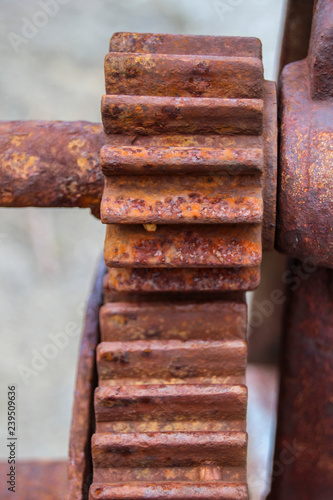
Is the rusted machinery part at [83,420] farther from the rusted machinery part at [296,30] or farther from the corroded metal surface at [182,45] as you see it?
the rusted machinery part at [296,30]

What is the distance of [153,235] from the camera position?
0.91 metres

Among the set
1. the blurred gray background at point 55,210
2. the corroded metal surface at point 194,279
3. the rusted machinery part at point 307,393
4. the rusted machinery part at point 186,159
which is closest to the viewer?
the rusted machinery part at point 186,159

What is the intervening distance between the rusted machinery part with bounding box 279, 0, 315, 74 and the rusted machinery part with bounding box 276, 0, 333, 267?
1.04ft

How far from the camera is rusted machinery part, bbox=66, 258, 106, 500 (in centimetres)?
99

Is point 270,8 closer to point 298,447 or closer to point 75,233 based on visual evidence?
point 75,233

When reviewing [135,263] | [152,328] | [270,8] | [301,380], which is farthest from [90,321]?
[270,8]

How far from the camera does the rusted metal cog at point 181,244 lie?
864 mm

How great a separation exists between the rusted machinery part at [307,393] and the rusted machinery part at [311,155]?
26cm

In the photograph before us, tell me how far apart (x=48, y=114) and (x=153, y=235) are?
4.30 meters

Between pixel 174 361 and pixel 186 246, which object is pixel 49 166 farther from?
pixel 174 361

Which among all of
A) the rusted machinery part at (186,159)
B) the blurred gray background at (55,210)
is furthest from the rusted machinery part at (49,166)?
the blurred gray background at (55,210)

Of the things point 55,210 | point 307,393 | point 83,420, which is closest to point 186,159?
point 83,420

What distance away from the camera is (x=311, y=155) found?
2.89 feet

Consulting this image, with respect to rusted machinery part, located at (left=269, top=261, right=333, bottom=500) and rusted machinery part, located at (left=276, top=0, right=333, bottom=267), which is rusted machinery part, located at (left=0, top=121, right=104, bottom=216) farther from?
rusted machinery part, located at (left=269, top=261, right=333, bottom=500)
